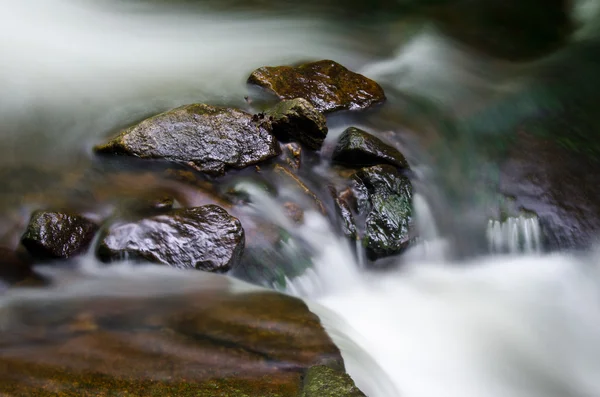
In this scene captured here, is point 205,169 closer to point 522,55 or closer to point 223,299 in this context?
point 223,299

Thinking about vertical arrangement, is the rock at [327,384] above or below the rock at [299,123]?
below

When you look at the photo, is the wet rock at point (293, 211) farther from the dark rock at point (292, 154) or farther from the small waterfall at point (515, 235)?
the small waterfall at point (515, 235)

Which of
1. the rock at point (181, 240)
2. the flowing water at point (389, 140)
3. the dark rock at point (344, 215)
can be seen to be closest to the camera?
the rock at point (181, 240)

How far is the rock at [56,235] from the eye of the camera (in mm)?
3926

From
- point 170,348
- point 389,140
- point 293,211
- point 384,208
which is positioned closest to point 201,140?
point 293,211

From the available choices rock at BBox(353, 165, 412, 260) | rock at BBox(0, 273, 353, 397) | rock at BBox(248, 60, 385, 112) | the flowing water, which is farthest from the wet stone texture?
rock at BBox(248, 60, 385, 112)

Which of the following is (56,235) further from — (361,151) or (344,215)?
(361,151)

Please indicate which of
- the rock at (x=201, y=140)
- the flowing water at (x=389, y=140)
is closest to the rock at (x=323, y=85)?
the flowing water at (x=389, y=140)

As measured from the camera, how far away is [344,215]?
16.2 ft

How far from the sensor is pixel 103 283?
3.87 meters

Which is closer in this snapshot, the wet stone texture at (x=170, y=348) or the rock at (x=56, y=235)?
the wet stone texture at (x=170, y=348)

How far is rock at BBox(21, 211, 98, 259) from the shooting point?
12.9 feet

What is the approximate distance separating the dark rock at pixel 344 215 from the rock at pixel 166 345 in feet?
3.75

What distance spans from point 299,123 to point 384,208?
1385 mm
